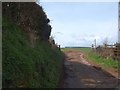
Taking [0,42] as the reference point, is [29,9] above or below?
above

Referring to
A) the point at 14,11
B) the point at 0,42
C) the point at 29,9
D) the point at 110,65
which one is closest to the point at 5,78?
the point at 0,42

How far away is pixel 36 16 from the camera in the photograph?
1852 cm

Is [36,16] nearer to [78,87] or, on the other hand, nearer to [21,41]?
[78,87]

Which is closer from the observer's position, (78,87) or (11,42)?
(11,42)

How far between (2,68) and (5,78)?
0.33m

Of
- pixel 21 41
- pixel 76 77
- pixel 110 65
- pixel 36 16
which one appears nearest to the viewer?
pixel 21 41

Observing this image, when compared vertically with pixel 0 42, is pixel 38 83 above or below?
below

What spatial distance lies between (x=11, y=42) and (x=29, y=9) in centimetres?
604

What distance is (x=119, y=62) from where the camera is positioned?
2969 centimetres


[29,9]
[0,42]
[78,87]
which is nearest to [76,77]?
[78,87]

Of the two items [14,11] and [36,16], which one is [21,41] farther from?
[36,16]

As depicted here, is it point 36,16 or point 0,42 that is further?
point 36,16

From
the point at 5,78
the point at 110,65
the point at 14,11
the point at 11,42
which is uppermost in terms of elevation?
the point at 14,11

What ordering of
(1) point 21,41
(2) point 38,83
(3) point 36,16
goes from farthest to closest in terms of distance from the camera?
(3) point 36,16, (1) point 21,41, (2) point 38,83
